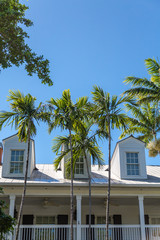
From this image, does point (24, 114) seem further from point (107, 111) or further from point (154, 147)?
point (154, 147)

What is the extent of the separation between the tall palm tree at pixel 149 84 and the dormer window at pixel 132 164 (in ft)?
10.6

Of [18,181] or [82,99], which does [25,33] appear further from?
[18,181]

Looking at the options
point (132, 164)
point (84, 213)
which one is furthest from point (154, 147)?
point (84, 213)

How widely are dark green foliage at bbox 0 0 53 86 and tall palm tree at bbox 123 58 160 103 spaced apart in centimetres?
835

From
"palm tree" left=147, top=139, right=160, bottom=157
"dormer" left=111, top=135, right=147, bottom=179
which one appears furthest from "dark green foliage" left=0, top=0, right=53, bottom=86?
"palm tree" left=147, top=139, right=160, bottom=157

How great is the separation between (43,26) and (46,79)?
1601mm

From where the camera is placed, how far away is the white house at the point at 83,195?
1299cm

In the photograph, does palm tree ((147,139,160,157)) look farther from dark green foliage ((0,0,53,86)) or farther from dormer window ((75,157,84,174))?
dark green foliage ((0,0,53,86))

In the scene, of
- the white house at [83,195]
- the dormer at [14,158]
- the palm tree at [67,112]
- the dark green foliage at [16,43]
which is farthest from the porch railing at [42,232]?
the dark green foliage at [16,43]

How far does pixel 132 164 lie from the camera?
14.9 m

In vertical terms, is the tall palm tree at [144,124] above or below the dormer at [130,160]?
above

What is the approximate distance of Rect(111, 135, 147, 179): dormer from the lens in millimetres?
14695

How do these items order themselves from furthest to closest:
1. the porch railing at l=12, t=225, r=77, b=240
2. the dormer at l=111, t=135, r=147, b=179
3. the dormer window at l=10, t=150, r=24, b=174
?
1. the dormer at l=111, t=135, r=147, b=179
2. the dormer window at l=10, t=150, r=24, b=174
3. the porch railing at l=12, t=225, r=77, b=240

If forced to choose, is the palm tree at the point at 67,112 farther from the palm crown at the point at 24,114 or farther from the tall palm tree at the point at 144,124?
the tall palm tree at the point at 144,124
